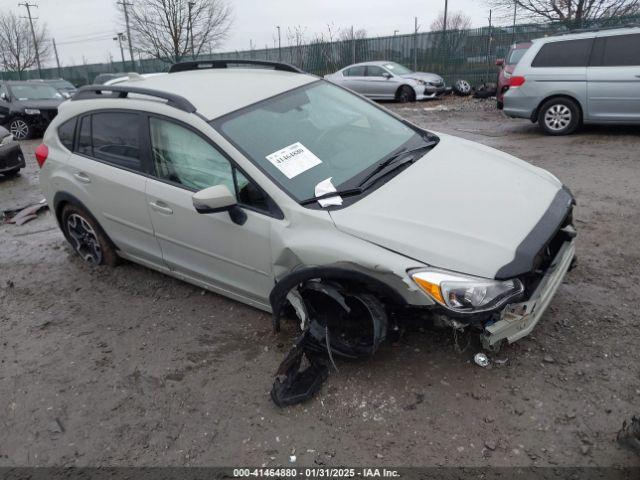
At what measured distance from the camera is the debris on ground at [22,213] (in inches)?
244

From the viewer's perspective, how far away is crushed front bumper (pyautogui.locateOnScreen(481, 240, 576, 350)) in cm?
260


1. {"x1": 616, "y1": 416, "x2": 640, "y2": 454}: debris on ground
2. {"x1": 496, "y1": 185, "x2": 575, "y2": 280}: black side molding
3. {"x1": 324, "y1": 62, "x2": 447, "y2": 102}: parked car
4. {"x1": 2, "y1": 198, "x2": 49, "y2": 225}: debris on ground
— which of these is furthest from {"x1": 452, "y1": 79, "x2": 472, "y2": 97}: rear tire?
{"x1": 616, "y1": 416, "x2": 640, "y2": 454}: debris on ground

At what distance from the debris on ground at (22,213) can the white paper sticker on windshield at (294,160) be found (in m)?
4.53

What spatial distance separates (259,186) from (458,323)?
54.0 inches

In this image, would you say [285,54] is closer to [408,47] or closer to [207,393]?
[408,47]

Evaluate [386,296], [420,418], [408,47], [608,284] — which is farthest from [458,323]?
[408,47]

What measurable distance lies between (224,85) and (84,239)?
2076 millimetres

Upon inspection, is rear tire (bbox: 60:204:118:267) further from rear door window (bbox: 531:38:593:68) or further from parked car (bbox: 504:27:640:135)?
rear door window (bbox: 531:38:593:68)

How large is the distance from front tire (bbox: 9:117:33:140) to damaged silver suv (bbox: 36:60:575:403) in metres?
10.4

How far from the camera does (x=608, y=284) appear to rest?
3670mm

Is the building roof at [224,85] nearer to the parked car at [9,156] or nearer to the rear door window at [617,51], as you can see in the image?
the parked car at [9,156]

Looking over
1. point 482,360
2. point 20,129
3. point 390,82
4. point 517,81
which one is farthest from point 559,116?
point 20,129

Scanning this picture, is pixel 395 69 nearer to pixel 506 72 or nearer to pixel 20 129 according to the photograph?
pixel 506 72

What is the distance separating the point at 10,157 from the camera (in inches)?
324
